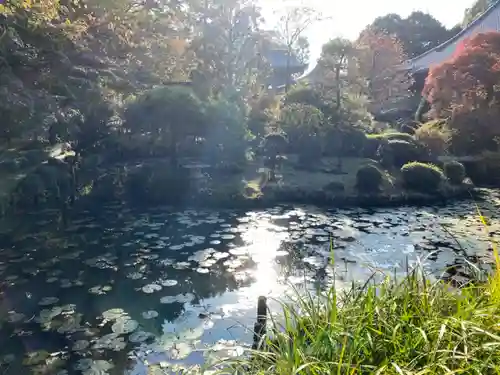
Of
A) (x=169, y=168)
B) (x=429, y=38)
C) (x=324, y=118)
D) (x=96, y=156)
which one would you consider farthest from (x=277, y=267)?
(x=429, y=38)

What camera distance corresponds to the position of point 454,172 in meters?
15.5

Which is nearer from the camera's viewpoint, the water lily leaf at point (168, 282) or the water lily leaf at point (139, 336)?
the water lily leaf at point (139, 336)

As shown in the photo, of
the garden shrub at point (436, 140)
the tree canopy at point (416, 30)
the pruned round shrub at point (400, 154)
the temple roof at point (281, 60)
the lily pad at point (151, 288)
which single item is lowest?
the lily pad at point (151, 288)

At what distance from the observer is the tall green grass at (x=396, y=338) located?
7.16 ft

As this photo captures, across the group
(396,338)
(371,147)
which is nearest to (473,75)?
(371,147)

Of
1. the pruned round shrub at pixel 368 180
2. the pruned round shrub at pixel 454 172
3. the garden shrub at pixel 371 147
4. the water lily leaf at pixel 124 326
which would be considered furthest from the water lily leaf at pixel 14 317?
the garden shrub at pixel 371 147

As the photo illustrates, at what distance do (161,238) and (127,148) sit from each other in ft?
22.9

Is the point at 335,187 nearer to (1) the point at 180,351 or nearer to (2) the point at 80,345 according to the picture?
(1) the point at 180,351

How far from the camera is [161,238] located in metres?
10.0

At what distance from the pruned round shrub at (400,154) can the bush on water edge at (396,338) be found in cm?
1486

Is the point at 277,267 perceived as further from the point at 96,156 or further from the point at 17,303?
the point at 96,156

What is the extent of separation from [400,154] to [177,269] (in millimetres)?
12147

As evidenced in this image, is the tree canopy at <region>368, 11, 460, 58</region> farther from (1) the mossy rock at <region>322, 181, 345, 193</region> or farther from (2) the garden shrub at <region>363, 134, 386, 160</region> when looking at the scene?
(1) the mossy rock at <region>322, 181, 345, 193</region>

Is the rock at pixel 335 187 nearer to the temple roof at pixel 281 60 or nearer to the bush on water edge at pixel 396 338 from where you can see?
the bush on water edge at pixel 396 338
